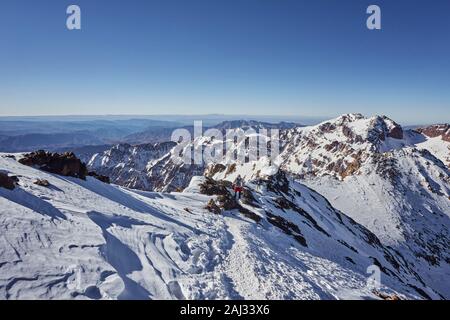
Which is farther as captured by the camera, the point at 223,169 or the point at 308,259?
the point at 223,169

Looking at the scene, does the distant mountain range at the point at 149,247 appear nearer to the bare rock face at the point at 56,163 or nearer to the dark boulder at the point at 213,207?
the bare rock face at the point at 56,163

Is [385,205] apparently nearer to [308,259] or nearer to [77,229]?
[308,259]

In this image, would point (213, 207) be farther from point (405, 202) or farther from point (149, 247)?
point (405, 202)

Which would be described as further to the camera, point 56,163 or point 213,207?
point 213,207

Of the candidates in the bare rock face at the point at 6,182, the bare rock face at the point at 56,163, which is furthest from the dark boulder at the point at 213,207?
the bare rock face at the point at 6,182

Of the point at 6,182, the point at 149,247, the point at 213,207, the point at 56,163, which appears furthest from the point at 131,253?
the point at 213,207

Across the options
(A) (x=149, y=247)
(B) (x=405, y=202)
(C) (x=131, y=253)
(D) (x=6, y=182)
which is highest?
(D) (x=6, y=182)
